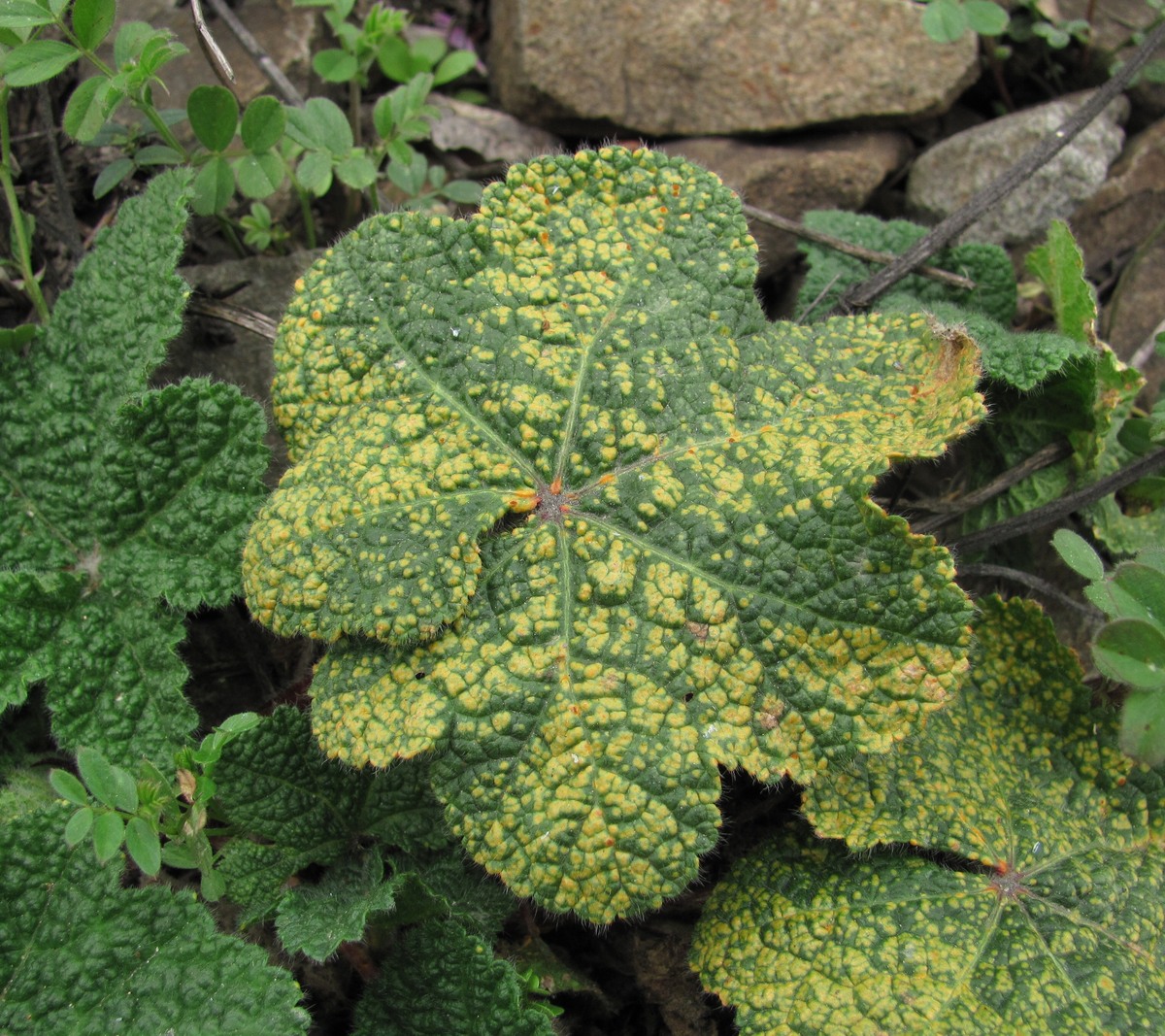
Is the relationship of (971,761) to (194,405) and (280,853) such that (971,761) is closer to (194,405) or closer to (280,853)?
(280,853)

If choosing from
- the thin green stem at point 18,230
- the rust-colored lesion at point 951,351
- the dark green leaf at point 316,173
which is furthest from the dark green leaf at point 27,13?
the rust-colored lesion at point 951,351

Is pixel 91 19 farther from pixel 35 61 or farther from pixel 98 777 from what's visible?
pixel 98 777

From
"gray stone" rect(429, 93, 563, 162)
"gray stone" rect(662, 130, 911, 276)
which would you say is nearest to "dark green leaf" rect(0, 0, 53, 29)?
"gray stone" rect(429, 93, 563, 162)

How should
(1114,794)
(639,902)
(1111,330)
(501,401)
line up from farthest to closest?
(1111,330) < (1114,794) < (501,401) < (639,902)

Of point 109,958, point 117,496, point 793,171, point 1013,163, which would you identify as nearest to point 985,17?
point 1013,163

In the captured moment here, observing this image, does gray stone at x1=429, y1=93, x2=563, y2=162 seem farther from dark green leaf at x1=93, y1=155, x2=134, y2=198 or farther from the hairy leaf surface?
the hairy leaf surface

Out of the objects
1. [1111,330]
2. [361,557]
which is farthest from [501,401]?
[1111,330]
